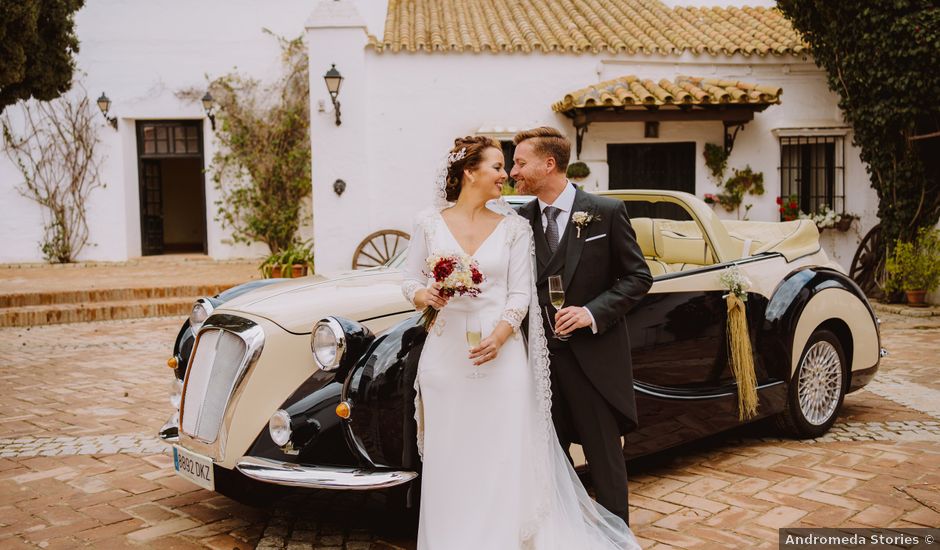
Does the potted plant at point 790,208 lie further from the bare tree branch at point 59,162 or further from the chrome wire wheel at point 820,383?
the bare tree branch at point 59,162

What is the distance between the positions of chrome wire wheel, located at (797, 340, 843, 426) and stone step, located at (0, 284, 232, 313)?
8.74m

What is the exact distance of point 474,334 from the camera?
2953 millimetres

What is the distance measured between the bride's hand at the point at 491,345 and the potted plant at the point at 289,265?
31.8 feet

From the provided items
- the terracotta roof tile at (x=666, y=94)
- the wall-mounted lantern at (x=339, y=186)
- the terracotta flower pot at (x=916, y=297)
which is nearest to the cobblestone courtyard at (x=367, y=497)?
the terracotta flower pot at (x=916, y=297)

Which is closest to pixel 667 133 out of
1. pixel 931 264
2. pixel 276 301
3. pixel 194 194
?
pixel 931 264

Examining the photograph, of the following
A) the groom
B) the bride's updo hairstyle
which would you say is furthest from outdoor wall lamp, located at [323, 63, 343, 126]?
the groom

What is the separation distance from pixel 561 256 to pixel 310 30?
9.73 meters

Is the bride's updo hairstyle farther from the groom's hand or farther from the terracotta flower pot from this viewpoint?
the terracotta flower pot

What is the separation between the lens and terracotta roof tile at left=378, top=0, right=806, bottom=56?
485 inches

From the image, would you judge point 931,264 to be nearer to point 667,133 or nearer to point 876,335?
point 667,133

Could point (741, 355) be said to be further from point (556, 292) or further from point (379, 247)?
point (379, 247)

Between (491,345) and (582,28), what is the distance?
37.3 feet

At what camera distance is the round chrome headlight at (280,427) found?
3.33 meters

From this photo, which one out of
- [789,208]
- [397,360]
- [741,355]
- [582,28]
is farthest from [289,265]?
[397,360]
